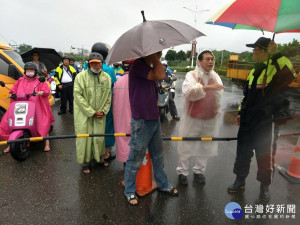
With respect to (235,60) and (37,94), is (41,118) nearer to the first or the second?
(37,94)

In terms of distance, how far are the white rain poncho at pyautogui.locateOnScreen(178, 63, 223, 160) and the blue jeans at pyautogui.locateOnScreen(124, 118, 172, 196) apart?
51cm

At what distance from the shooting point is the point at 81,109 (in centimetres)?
318

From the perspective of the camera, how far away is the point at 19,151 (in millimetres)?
3689

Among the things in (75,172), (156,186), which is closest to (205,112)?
(156,186)

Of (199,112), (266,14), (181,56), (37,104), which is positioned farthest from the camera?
(181,56)

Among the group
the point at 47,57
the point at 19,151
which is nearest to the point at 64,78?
the point at 47,57

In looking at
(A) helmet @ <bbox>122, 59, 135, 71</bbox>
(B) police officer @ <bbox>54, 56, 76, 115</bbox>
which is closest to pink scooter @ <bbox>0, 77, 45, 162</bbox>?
(A) helmet @ <bbox>122, 59, 135, 71</bbox>

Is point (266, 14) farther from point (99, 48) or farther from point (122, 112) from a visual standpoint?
point (99, 48)

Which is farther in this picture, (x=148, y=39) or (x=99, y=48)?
(x=99, y=48)

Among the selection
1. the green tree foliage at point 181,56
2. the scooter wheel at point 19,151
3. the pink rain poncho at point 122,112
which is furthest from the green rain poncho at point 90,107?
the green tree foliage at point 181,56

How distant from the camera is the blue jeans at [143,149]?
2.51 m

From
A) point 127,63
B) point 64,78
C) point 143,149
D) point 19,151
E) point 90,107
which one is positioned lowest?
point 19,151

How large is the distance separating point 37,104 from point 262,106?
3744 millimetres

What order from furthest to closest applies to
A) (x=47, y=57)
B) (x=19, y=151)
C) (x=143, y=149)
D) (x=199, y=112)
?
1. (x=47, y=57)
2. (x=19, y=151)
3. (x=199, y=112)
4. (x=143, y=149)
